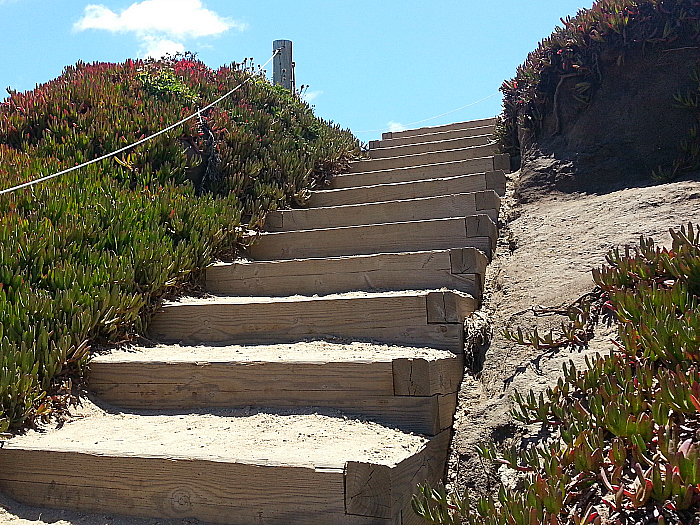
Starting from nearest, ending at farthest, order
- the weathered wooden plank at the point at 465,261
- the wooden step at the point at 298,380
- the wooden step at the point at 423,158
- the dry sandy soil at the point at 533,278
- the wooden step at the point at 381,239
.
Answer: the dry sandy soil at the point at 533,278 < the wooden step at the point at 298,380 < the weathered wooden plank at the point at 465,261 < the wooden step at the point at 381,239 < the wooden step at the point at 423,158

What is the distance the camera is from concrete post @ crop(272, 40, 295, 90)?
9.64 meters

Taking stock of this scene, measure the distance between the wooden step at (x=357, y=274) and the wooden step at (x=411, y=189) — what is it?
1.41m

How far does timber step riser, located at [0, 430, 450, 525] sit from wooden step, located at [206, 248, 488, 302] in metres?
1.21

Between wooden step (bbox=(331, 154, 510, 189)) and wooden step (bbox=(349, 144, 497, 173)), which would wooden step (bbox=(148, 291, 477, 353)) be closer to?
wooden step (bbox=(331, 154, 510, 189))

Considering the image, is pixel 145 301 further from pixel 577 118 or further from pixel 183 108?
pixel 577 118

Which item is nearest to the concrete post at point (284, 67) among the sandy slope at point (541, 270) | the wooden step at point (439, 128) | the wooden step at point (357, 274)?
the wooden step at point (439, 128)

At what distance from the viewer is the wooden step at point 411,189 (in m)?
5.34

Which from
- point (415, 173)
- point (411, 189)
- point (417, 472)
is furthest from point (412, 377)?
point (415, 173)

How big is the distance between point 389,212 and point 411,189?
61cm

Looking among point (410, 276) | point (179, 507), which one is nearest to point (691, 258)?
point (410, 276)

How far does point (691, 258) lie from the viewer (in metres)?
2.82

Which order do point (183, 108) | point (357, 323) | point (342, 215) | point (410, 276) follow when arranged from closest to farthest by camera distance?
point (357, 323), point (410, 276), point (342, 215), point (183, 108)

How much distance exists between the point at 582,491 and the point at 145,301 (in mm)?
2877

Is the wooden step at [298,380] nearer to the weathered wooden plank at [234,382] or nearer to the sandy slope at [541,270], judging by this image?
the weathered wooden plank at [234,382]
